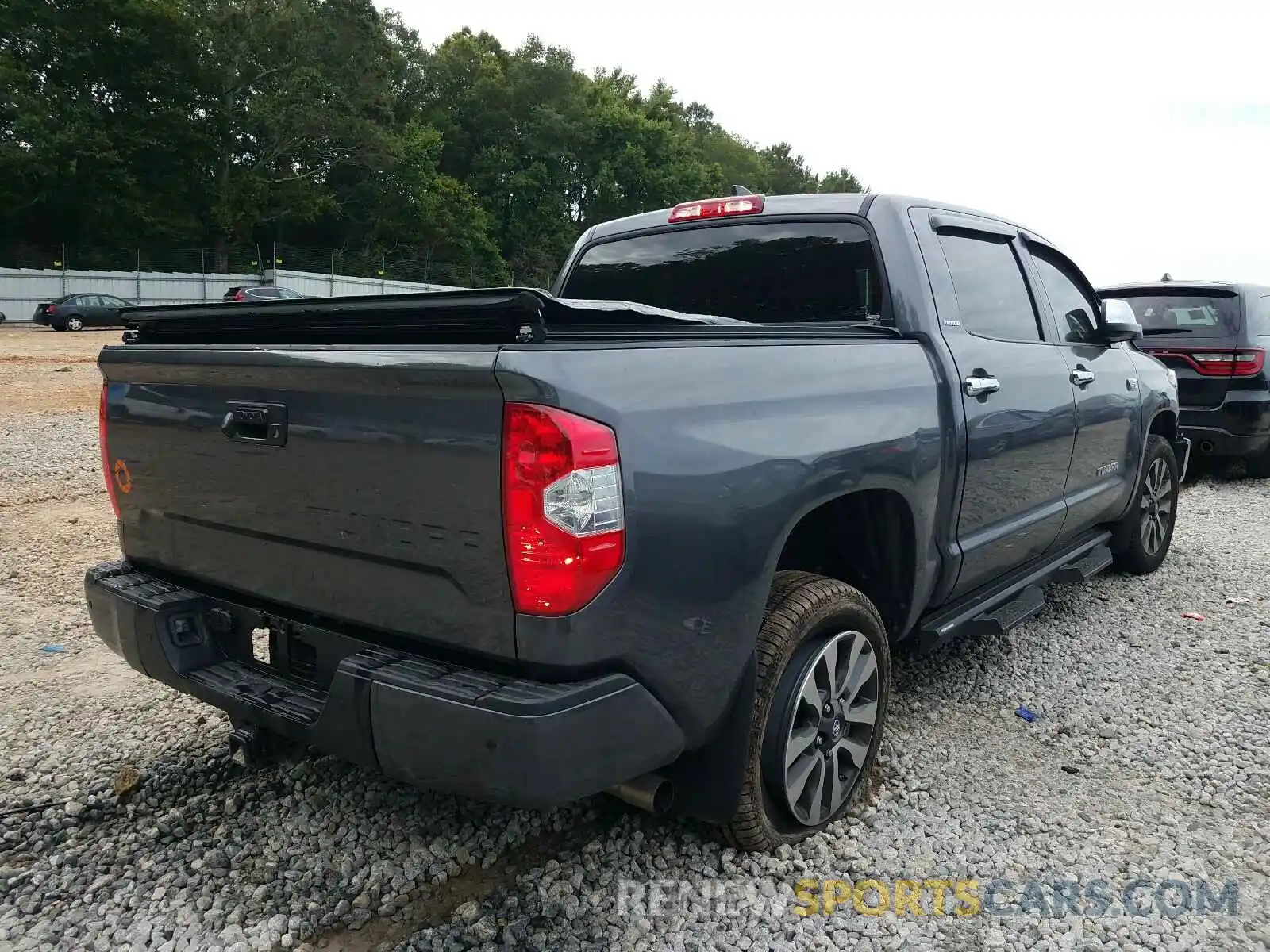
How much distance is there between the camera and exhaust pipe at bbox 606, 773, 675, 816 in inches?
94.1

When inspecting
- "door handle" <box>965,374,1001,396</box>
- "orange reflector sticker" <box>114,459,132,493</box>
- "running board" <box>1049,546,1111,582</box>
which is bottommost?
"running board" <box>1049,546,1111,582</box>

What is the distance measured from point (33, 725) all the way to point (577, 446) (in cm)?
277

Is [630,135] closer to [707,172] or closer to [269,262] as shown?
[707,172]

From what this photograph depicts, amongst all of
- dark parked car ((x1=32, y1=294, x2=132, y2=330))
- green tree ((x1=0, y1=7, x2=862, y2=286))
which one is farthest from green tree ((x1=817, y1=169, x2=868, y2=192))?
dark parked car ((x1=32, y1=294, x2=132, y2=330))

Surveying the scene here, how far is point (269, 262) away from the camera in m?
47.1

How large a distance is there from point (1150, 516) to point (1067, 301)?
1.79 metres

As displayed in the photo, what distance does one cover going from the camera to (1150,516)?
18.2ft

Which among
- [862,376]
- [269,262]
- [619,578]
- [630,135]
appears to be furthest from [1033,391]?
[630,135]

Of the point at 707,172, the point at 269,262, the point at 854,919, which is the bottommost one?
the point at 854,919

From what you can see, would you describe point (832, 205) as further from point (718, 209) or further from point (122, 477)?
point (122, 477)

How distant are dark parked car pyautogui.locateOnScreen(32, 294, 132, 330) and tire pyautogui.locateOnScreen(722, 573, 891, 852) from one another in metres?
31.2

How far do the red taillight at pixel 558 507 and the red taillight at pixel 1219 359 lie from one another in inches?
295

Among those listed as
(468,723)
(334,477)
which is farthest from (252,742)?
(468,723)

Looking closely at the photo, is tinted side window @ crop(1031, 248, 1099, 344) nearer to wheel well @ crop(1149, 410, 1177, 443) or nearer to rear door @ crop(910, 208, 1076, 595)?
rear door @ crop(910, 208, 1076, 595)
